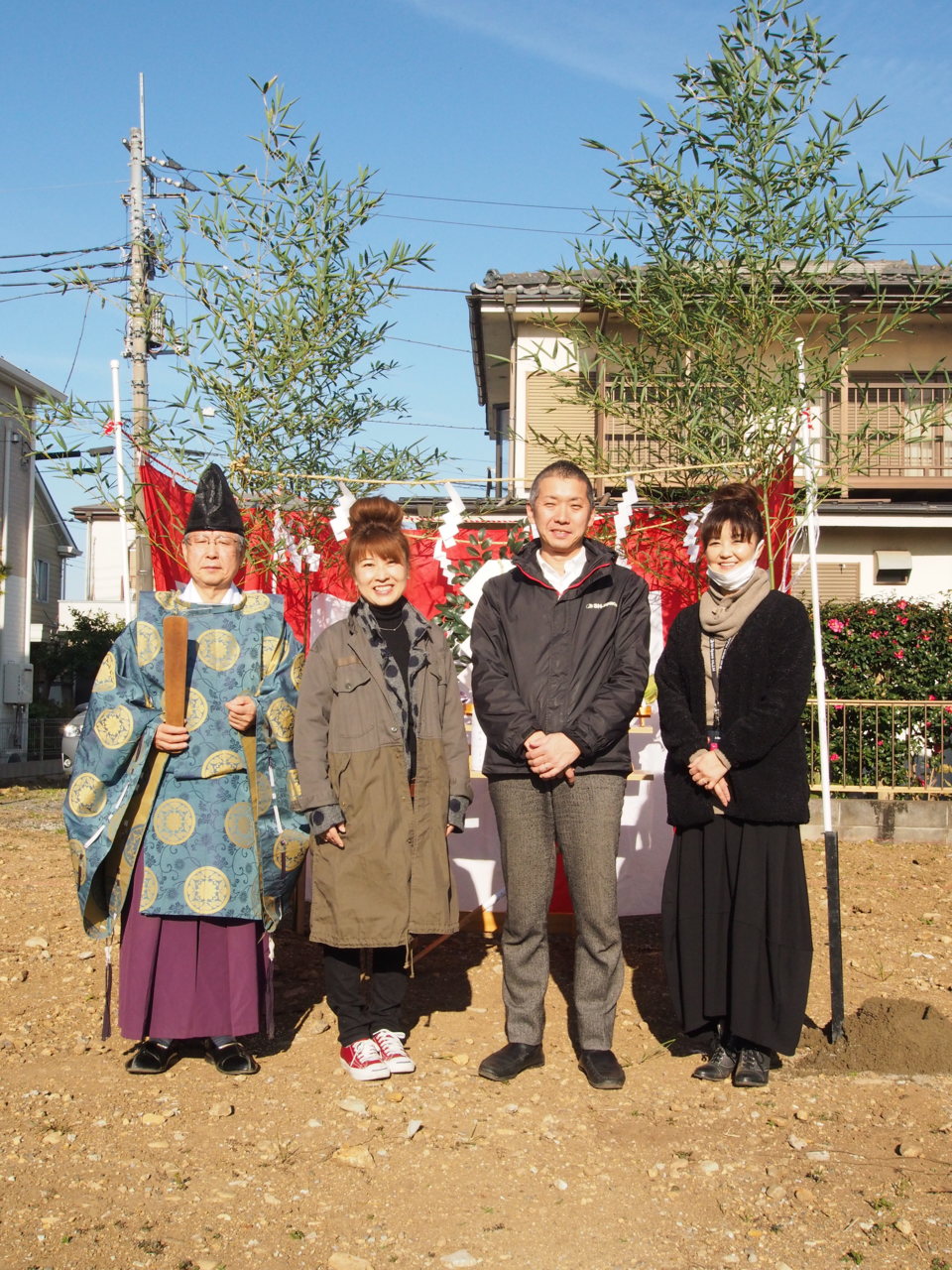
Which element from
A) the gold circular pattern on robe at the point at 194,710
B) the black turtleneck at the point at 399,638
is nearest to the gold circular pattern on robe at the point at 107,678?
the gold circular pattern on robe at the point at 194,710

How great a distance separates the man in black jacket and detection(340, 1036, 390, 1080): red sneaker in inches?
13.9

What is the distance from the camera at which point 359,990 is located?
3896 millimetres

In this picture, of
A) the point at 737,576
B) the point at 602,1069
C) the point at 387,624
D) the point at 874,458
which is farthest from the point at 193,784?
the point at 874,458

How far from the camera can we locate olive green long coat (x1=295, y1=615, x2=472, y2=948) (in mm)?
3750

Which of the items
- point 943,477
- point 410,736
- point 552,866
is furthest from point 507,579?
point 943,477

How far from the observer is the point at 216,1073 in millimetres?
3844

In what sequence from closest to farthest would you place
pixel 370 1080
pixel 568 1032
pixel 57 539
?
pixel 370 1080
pixel 568 1032
pixel 57 539

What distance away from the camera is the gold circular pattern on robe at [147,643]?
152 inches

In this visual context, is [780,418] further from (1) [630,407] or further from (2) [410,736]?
(2) [410,736]

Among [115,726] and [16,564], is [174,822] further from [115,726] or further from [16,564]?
[16,564]

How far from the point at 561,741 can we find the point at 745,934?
903mm

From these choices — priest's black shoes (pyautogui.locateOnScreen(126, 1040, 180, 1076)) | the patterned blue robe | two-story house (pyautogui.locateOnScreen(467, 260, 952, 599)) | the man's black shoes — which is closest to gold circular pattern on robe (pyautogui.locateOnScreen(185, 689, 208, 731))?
the patterned blue robe

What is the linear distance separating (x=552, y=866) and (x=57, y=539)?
90.6ft

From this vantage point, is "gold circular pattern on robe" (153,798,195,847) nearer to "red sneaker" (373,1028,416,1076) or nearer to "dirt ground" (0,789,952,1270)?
"dirt ground" (0,789,952,1270)
